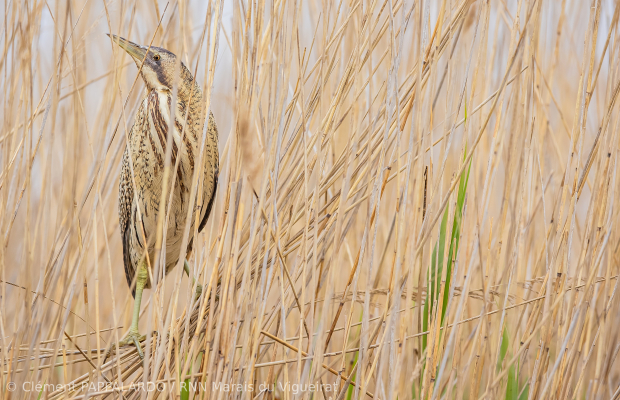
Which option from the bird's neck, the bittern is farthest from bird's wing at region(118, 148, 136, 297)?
the bird's neck

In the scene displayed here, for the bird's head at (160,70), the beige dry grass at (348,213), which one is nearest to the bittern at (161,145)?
the bird's head at (160,70)

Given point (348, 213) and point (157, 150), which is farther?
point (157, 150)

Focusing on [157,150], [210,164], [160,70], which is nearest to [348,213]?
[210,164]

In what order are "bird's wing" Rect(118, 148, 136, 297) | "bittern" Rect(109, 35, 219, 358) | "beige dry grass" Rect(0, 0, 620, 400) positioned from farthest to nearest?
1. "bird's wing" Rect(118, 148, 136, 297)
2. "bittern" Rect(109, 35, 219, 358)
3. "beige dry grass" Rect(0, 0, 620, 400)

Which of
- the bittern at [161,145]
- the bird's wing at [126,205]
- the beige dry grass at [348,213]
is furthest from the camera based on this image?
the bird's wing at [126,205]

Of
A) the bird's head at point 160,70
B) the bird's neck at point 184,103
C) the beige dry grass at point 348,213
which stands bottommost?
the beige dry grass at point 348,213

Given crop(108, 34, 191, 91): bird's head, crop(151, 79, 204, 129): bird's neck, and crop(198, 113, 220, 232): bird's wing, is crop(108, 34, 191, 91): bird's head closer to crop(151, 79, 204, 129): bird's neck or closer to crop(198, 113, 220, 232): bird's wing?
crop(151, 79, 204, 129): bird's neck

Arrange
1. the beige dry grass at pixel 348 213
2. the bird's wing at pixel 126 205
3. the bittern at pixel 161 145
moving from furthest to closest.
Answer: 1. the bird's wing at pixel 126 205
2. the bittern at pixel 161 145
3. the beige dry grass at pixel 348 213

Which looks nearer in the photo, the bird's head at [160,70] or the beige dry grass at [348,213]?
the beige dry grass at [348,213]

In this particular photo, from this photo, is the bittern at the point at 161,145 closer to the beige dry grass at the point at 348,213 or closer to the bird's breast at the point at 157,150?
the bird's breast at the point at 157,150

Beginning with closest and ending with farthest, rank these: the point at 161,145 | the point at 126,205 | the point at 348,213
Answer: the point at 348,213 < the point at 161,145 < the point at 126,205

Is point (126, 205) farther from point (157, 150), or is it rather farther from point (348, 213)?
point (348, 213)

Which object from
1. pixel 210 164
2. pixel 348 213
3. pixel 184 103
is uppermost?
pixel 184 103

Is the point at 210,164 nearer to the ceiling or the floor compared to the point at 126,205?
nearer to the ceiling
